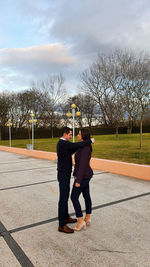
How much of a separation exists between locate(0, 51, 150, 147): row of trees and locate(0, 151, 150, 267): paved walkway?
9826mm

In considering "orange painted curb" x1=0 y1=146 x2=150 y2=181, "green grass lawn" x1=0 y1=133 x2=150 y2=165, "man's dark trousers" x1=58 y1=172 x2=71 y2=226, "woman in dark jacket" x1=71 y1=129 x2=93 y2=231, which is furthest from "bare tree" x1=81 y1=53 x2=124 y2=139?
"man's dark trousers" x1=58 y1=172 x2=71 y2=226

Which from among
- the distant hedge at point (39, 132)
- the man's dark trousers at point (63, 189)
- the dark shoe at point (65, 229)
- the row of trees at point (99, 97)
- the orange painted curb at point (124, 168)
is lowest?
the dark shoe at point (65, 229)

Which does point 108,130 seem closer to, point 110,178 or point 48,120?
point 48,120

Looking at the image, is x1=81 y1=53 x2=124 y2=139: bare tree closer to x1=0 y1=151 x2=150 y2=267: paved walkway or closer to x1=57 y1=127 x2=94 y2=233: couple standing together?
x1=0 y1=151 x2=150 y2=267: paved walkway

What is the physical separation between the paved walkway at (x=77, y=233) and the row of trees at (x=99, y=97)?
387 inches

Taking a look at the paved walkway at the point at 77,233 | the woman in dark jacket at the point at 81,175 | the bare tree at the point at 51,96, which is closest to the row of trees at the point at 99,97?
the bare tree at the point at 51,96

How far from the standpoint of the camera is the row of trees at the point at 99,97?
16.3 meters

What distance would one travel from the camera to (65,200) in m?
3.24

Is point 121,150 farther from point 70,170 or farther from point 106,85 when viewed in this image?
point 106,85

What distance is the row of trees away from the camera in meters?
16.3

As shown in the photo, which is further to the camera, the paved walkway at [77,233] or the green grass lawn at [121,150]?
the green grass lawn at [121,150]

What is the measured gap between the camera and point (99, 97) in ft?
85.3

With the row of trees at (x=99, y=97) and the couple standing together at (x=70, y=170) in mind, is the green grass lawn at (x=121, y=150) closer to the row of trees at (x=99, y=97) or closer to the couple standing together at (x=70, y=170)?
the row of trees at (x=99, y=97)

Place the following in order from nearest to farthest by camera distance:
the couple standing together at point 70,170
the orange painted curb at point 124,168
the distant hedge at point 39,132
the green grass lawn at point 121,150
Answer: the couple standing together at point 70,170 → the orange painted curb at point 124,168 → the green grass lawn at point 121,150 → the distant hedge at point 39,132
